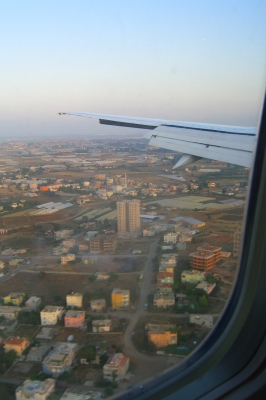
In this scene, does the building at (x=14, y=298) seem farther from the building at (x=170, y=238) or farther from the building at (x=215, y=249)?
the building at (x=215, y=249)

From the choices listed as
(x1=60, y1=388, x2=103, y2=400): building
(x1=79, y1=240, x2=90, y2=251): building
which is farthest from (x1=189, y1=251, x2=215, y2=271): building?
(x1=60, y1=388, x2=103, y2=400): building

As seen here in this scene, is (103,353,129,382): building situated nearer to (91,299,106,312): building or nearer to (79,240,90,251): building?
(91,299,106,312): building

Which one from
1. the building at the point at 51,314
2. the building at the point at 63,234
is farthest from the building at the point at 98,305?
the building at the point at 63,234

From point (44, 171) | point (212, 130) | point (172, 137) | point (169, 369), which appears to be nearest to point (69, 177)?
point (44, 171)

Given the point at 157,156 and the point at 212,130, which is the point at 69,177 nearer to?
the point at 157,156

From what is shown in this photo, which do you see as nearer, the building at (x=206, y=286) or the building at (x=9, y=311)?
the building at (x=9, y=311)
